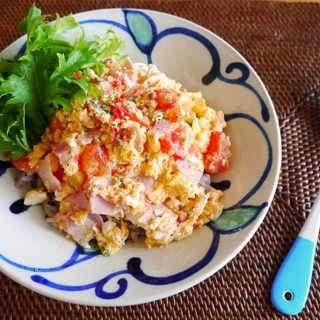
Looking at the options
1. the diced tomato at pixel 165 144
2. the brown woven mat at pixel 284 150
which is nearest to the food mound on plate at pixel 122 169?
the diced tomato at pixel 165 144

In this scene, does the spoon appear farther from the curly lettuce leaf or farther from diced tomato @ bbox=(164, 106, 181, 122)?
the curly lettuce leaf

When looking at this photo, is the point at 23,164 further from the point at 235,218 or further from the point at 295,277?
the point at 295,277

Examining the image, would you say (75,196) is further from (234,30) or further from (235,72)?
(234,30)

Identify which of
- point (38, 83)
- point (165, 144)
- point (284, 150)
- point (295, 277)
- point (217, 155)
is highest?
point (38, 83)

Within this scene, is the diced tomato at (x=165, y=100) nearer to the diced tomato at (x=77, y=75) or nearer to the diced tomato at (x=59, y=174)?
the diced tomato at (x=77, y=75)

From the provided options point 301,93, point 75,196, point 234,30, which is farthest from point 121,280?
point 234,30

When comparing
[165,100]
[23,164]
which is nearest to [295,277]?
[165,100]
